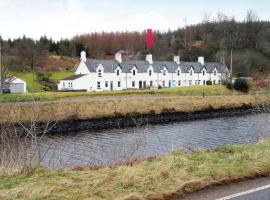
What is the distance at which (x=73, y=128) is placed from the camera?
1411 inches

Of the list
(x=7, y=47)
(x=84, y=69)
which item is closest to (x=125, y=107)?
(x=84, y=69)

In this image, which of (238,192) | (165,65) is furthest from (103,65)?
(238,192)

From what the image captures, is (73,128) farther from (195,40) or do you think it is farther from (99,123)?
(195,40)

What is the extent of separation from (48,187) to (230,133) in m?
25.2

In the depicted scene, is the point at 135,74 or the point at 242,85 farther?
the point at 135,74

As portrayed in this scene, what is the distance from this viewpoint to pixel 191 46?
130m

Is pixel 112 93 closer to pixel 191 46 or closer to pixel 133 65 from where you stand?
pixel 133 65

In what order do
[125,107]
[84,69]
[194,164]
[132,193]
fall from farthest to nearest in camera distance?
[84,69], [125,107], [194,164], [132,193]

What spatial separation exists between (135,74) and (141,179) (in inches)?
2788

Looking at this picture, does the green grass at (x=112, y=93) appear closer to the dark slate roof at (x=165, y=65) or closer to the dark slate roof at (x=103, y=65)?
the dark slate roof at (x=103, y=65)

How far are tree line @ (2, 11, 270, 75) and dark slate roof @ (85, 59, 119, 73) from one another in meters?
23.2

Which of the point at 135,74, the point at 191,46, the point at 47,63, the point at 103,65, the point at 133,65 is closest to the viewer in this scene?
the point at 103,65

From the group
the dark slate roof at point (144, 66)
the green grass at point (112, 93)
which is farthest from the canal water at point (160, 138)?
the dark slate roof at point (144, 66)

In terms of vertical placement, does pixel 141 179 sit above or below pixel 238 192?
above
